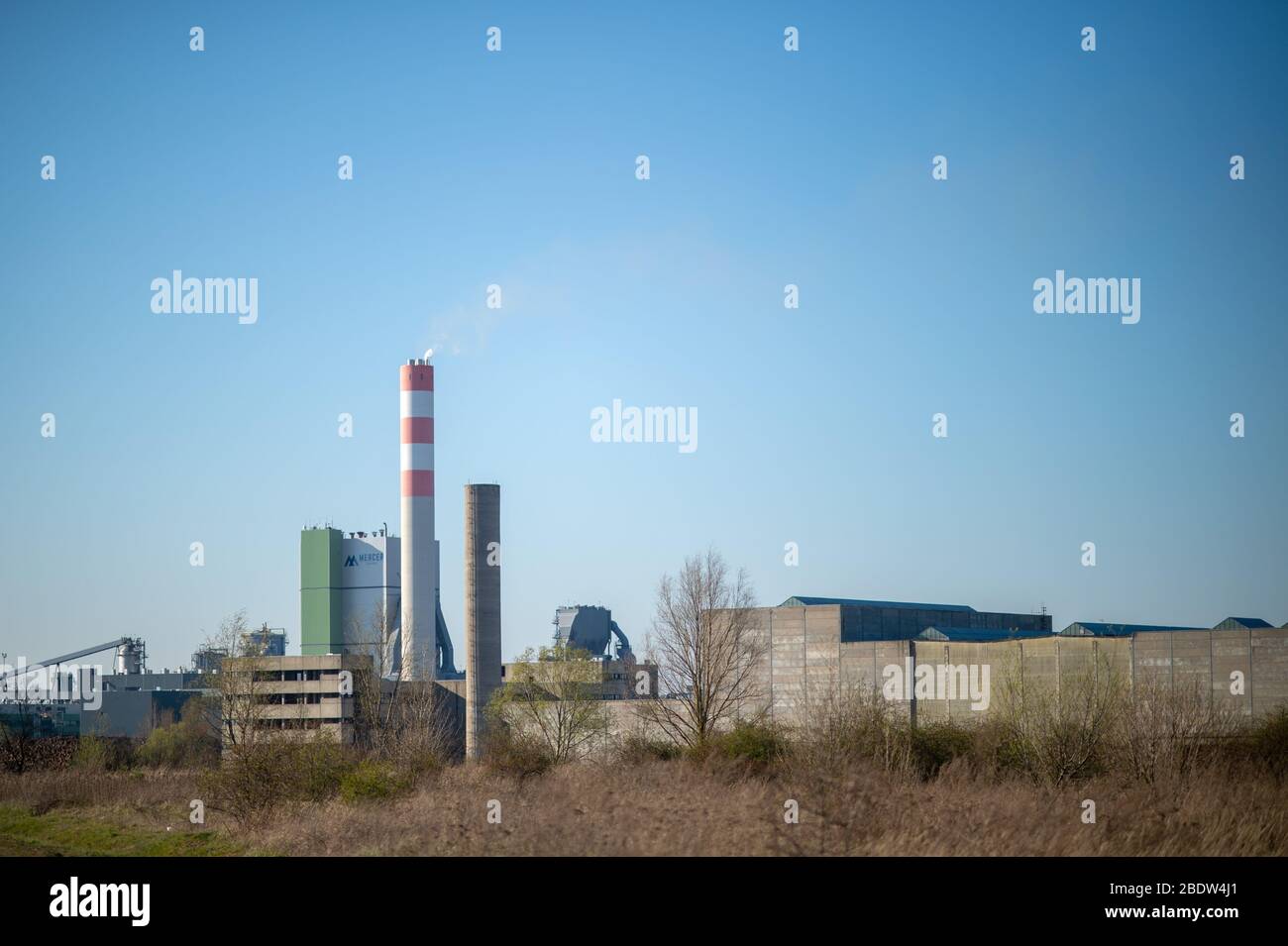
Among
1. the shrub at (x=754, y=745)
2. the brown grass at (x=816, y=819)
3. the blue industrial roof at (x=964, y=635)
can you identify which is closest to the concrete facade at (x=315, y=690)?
the blue industrial roof at (x=964, y=635)

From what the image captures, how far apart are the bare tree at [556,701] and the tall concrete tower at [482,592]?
3885 millimetres

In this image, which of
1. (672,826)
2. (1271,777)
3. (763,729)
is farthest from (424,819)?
(1271,777)

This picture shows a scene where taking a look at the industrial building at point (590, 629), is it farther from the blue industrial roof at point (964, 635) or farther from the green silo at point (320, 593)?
the blue industrial roof at point (964, 635)

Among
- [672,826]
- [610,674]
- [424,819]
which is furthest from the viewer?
[610,674]

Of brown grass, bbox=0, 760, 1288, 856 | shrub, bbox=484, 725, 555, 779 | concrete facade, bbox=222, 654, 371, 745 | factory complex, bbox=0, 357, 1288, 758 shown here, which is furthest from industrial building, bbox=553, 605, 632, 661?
brown grass, bbox=0, 760, 1288, 856

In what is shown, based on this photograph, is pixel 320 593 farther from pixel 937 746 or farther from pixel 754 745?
pixel 937 746
